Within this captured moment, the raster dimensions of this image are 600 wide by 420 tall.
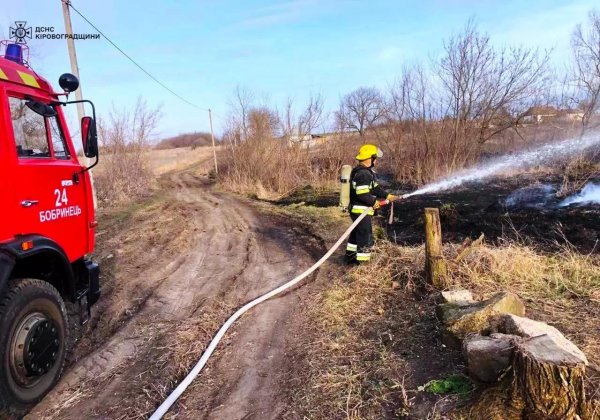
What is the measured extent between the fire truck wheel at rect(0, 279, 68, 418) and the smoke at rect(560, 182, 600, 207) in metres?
14.1

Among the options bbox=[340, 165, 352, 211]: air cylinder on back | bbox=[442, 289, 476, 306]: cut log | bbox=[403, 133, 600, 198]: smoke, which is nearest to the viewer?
bbox=[442, 289, 476, 306]: cut log

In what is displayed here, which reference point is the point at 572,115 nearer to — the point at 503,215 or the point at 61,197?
the point at 503,215

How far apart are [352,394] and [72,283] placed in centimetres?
284

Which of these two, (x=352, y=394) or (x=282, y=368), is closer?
(x=352, y=394)

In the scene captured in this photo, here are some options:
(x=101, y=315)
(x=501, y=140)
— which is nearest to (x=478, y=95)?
(x=501, y=140)

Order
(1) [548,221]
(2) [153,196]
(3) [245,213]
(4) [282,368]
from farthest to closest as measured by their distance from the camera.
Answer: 1. (2) [153,196]
2. (3) [245,213]
3. (1) [548,221]
4. (4) [282,368]

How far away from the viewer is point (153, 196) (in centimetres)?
2175

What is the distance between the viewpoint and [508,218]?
1185 cm

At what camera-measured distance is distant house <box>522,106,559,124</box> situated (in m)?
24.1

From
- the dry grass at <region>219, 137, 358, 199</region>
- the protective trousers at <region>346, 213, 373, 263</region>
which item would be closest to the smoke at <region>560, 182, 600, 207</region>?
the protective trousers at <region>346, 213, 373, 263</region>

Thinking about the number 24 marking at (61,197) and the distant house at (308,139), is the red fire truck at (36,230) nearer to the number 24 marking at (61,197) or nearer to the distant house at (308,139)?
the number 24 marking at (61,197)

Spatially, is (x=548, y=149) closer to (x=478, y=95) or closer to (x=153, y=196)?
(x=478, y=95)

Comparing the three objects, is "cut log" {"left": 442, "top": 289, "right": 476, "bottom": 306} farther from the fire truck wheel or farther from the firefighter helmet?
the fire truck wheel

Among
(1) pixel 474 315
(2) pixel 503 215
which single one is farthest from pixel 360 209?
(2) pixel 503 215
